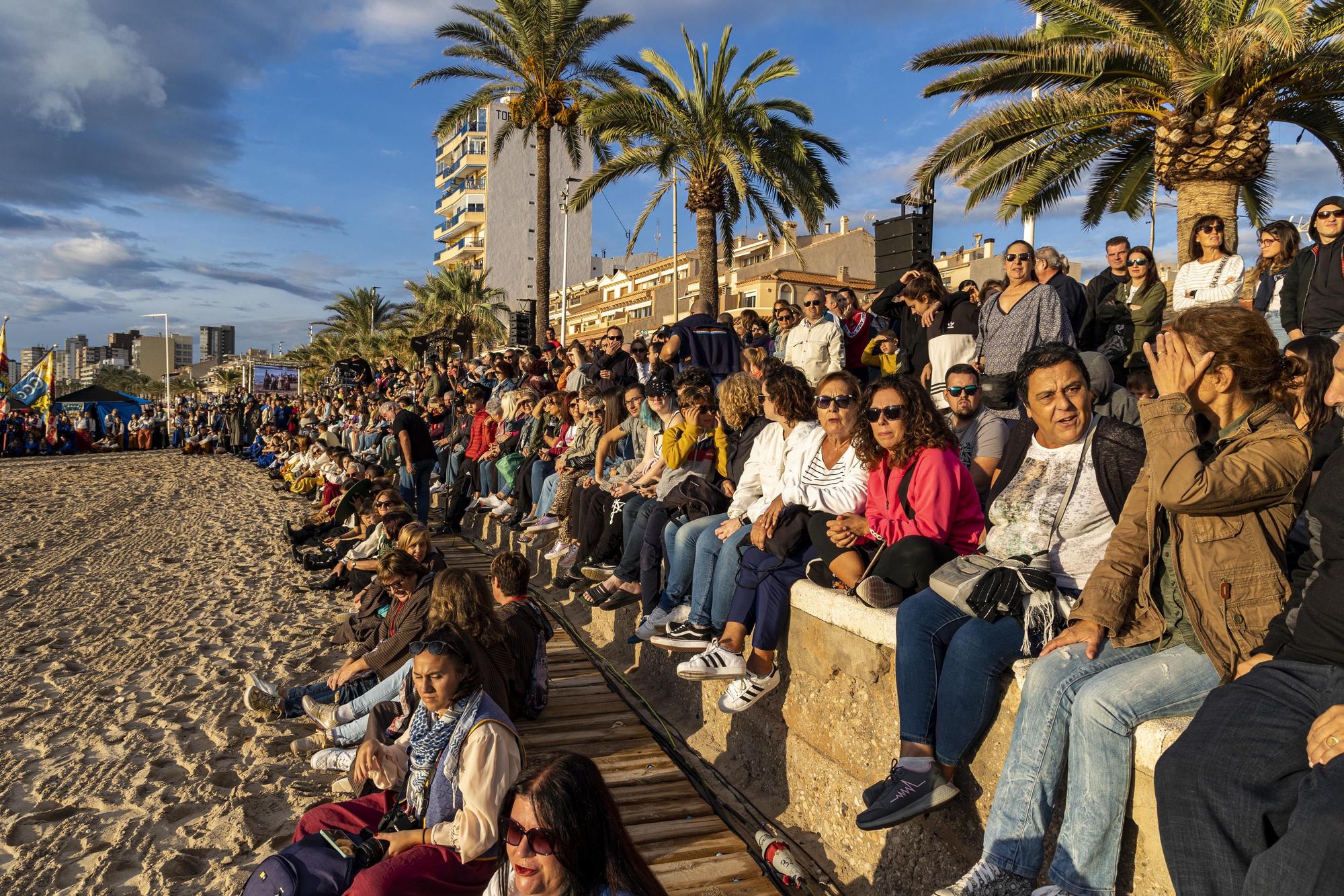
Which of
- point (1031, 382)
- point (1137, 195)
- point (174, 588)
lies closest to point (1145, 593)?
point (1031, 382)

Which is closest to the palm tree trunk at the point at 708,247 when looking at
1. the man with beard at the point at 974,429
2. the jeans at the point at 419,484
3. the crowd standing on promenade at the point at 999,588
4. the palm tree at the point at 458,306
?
the jeans at the point at 419,484

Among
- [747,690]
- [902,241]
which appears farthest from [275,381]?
[747,690]

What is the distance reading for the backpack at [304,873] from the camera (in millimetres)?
3350

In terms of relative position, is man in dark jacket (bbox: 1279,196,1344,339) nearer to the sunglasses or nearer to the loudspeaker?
the sunglasses

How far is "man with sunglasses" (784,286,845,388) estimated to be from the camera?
8484mm

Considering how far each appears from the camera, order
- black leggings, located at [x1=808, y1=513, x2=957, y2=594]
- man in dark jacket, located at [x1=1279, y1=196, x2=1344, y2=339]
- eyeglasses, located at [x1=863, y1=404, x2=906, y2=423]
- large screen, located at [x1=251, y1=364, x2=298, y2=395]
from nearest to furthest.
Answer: black leggings, located at [x1=808, y1=513, x2=957, y2=594] < eyeglasses, located at [x1=863, y1=404, x2=906, y2=423] < man in dark jacket, located at [x1=1279, y1=196, x2=1344, y2=339] < large screen, located at [x1=251, y1=364, x2=298, y2=395]

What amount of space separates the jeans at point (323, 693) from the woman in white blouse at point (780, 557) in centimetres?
253

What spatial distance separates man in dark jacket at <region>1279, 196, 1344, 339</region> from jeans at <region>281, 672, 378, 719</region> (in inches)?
273

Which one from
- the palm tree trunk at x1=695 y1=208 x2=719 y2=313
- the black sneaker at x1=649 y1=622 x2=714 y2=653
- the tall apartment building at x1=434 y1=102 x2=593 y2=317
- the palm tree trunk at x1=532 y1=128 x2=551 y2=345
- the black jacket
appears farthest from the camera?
the tall apartment building at x1=434 y1=102 x2=593 y2=317

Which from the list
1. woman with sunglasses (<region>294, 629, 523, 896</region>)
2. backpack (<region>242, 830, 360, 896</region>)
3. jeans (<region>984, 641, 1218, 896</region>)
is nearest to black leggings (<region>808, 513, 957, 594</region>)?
jeans (<region>984, 641, 1218, 896</region>)

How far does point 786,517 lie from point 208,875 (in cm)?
343

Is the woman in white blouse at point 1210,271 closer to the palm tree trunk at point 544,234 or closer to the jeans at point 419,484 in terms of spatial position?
the jeans at point 419,484

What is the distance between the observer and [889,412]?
443 cm

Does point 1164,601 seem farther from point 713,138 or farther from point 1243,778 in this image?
point 713,138
